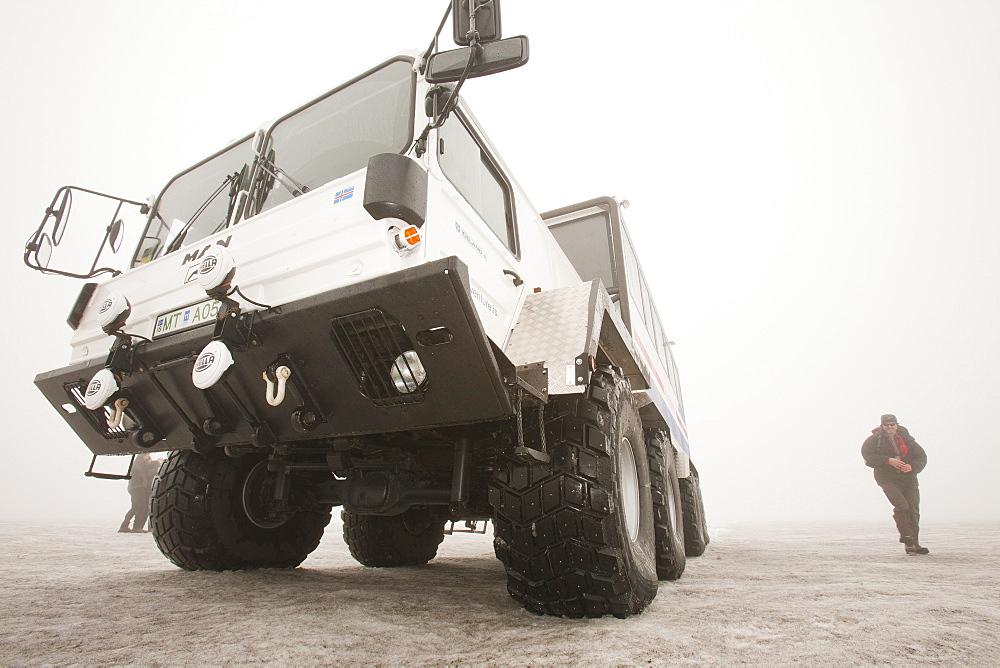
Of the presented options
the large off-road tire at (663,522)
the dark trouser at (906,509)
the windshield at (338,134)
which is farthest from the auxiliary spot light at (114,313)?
the dark trouser at (906,509)

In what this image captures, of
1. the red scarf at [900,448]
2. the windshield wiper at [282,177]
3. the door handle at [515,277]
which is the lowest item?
the red scarf at [900,448]

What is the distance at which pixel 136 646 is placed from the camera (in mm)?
1722

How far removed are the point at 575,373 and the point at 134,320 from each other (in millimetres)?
2192

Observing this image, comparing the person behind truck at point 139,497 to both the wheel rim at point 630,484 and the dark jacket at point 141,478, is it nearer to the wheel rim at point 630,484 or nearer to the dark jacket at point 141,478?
the dark jacket at point 141,478

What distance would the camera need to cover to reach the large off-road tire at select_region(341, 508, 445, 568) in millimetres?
4242

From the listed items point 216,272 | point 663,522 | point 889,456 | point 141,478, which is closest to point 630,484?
point 663,522

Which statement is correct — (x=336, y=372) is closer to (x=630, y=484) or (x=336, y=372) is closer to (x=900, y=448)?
(x=630, y=484)

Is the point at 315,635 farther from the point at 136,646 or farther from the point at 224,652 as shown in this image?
the point at 136,646

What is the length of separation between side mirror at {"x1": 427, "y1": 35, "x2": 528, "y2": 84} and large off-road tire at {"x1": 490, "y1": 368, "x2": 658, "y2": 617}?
57.3 inches

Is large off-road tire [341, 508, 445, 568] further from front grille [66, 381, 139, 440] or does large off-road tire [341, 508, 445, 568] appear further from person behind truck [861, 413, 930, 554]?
person behind truck [861, 413, 930, 554]

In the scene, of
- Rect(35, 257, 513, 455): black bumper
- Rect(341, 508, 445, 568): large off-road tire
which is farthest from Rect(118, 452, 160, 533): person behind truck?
Rect(35, 257, 513, 455): black bumper

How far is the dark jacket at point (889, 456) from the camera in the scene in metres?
6.06

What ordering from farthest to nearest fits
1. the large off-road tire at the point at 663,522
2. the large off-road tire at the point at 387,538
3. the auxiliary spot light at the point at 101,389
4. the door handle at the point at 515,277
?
the large off-road tire at the point at 387,538, the large off-road tire at the point at 663,522, the door handle at the point at 515,277, the auxiliary spot light at the point at 101,389

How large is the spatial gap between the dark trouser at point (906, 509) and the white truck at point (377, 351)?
3.98 metres
